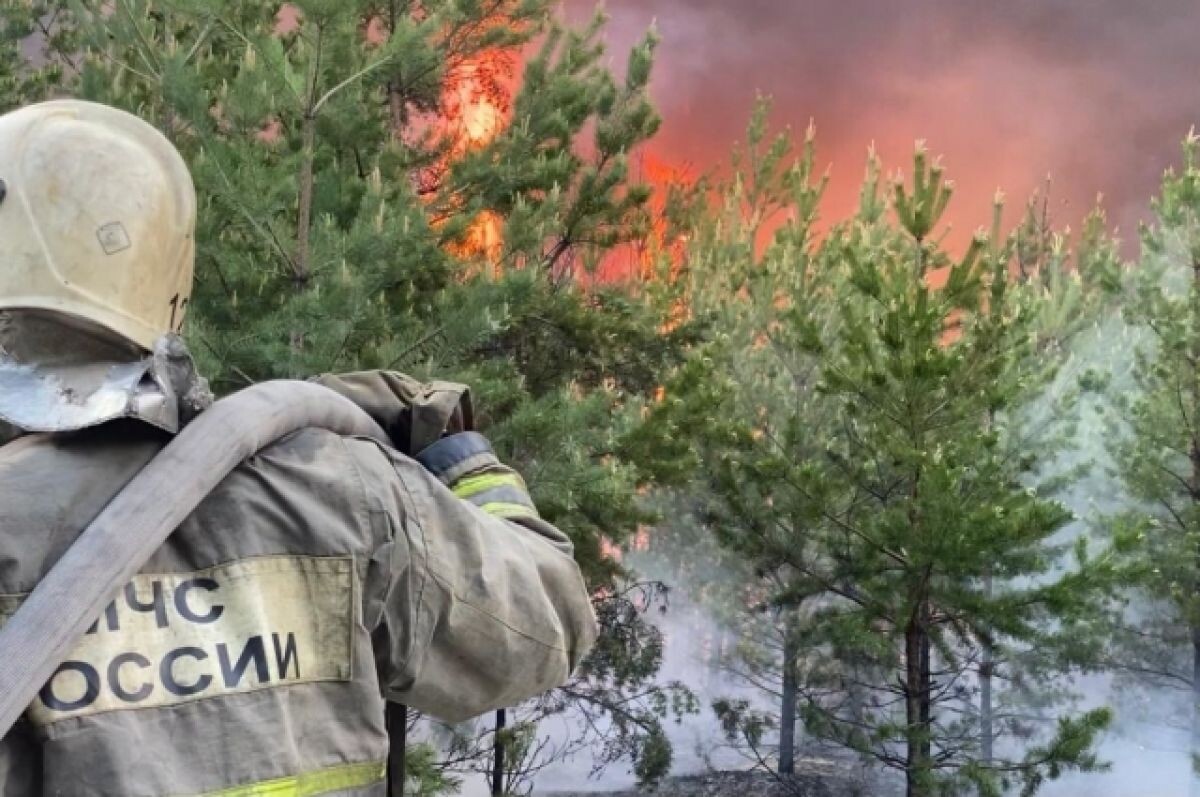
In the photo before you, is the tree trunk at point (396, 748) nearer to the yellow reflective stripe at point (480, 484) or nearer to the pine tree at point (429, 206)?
the yellow reflective stripe at point (480, 484)

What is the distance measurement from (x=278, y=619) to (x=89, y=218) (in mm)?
539

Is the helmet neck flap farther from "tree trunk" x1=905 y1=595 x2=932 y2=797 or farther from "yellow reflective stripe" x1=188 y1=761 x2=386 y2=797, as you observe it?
"tree trunk" x1=905 y1=595 x2=932 y2=797

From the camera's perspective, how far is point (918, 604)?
7547 millimetres

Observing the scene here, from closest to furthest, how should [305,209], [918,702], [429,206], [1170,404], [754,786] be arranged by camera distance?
[305,209]
[429,206]
[918,702]
[1170,404]
[754,786]

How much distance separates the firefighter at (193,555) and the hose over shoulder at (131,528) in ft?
0.17

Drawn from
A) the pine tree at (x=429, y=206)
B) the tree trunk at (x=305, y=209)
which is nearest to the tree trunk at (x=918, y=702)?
the pine tree at (x=429, y=206)

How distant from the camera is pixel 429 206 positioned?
252 inches

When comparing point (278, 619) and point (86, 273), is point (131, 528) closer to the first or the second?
point (278, 619)

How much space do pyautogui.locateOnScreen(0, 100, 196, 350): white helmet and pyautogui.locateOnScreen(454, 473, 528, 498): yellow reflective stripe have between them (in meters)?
0.43

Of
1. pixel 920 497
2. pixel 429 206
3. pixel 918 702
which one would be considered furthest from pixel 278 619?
pixel 918 702

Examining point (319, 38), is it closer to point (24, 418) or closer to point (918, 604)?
point (24, 418)

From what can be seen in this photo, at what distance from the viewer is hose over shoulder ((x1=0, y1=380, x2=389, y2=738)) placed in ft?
2.91

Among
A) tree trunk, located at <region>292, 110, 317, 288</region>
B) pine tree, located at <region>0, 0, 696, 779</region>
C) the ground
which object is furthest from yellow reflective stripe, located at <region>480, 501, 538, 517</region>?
the ground

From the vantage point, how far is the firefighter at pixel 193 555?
3.27ft
